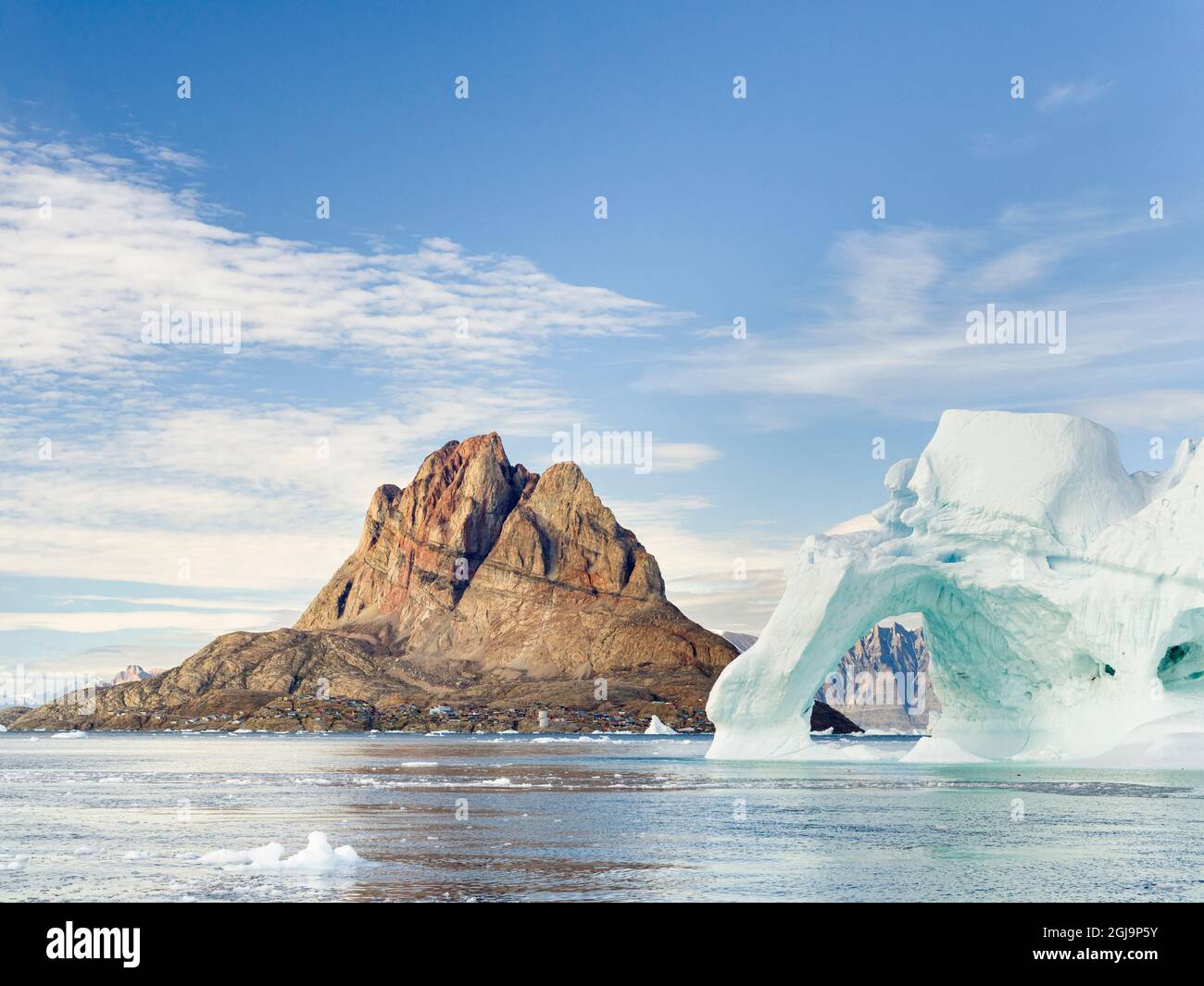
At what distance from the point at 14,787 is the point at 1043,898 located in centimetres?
4392

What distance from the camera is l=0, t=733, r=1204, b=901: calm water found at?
20484mm

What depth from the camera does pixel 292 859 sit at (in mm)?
22188

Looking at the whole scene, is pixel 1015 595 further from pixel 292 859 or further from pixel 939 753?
pixel 292 859

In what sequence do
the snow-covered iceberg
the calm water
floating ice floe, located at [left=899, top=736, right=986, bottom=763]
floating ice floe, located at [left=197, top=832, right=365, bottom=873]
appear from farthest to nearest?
floating ice floe, located at [left=899, top=736, right=986, bottom=763] < the snow-covered iceberg < floating ice floe, located at [left=197, top=832, right=365, bottom=873] < the calm water

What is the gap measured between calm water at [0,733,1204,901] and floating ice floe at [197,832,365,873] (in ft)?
0.69

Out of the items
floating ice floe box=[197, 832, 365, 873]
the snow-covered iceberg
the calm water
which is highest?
the snow-covered iceberg

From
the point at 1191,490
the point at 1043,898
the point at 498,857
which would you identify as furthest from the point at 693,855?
the point at 1191,490

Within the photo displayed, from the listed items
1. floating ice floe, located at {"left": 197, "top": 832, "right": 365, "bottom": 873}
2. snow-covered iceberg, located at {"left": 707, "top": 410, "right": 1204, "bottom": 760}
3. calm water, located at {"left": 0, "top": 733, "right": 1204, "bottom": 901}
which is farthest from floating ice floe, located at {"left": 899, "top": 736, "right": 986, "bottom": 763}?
floating ice floe, located at {"left": 197, "top": 832, "right": 365, "bottom": 873}

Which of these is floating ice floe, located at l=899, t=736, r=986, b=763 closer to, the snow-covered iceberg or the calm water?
the snow-covered iceberg

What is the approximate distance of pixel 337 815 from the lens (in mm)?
33812

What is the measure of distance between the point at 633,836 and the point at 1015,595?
33.2m

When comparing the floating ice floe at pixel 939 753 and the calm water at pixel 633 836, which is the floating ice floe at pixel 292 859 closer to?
the calm water at pixel 633 836

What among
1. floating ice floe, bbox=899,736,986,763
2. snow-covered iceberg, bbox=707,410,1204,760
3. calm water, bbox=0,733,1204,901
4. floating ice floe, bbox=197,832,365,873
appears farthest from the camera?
floating ice floe, bbox=899,736,986,763
